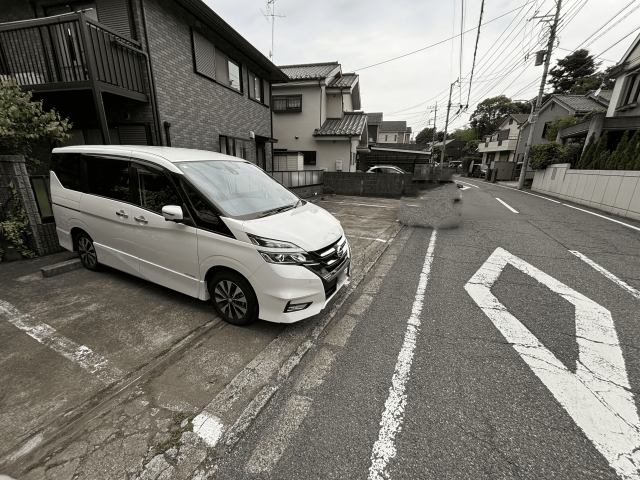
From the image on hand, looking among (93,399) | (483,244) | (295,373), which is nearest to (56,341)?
(93,399)

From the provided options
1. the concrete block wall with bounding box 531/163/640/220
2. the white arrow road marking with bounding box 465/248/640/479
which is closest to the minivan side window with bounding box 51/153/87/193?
the white arrow road marking with bounding box 465/248/640/479

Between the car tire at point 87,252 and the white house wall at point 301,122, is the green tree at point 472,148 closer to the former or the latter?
the white house wall at point 301,122

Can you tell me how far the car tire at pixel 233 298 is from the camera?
2.69 m

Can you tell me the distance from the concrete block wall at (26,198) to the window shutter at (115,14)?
410 centimetres

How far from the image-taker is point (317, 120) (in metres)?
15.1

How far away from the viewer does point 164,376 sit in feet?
7.25

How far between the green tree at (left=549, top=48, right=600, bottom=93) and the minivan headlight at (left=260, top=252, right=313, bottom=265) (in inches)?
1961

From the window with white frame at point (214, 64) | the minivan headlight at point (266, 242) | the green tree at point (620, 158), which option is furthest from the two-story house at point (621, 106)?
the minivan headlight at point (266, 242)

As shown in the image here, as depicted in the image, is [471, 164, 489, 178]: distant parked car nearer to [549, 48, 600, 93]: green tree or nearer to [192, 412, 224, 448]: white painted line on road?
[549, 48, 600, 93]: green tree

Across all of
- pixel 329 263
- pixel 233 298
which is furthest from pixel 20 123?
pixel 329 263

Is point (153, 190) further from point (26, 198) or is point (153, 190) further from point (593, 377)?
point (593, 377)

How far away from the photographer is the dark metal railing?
1004cm

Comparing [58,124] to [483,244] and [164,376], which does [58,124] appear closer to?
[164,376]

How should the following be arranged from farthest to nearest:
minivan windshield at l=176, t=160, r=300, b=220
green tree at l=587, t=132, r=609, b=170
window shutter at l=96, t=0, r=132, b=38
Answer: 1. green tree at l=587, t=132, r=609, b=170
2. window shutter at l=96, t=0, r=132, b=38
3. minivan windshield at l=176, t=160, r=300, b=220
